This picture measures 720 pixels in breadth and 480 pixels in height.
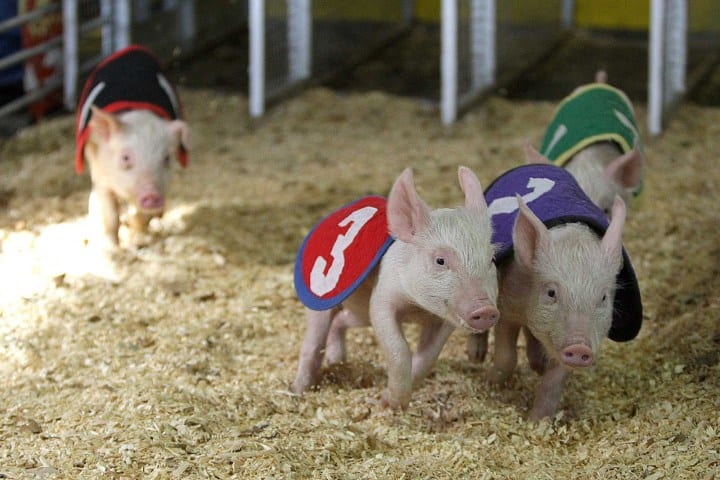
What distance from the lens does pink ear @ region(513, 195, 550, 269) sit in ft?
10.0

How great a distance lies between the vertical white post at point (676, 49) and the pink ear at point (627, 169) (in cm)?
297

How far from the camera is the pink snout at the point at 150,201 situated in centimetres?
475

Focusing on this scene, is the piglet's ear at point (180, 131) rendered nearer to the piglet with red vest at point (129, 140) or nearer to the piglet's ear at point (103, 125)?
the piglet with red vest at point (129, 140)

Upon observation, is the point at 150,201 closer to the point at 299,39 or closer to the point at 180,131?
the point at 180,131

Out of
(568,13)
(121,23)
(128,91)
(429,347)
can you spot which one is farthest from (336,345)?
(568,13)

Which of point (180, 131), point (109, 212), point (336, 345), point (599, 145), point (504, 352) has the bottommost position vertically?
point (109, 212)

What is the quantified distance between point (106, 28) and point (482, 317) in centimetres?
530

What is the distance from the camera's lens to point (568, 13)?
30.1 ft

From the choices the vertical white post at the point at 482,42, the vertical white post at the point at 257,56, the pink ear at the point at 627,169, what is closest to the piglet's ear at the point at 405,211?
the pink ear at the point at 627,169

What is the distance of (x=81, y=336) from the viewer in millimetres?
3941

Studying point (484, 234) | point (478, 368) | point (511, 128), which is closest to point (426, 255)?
point (484, 234)

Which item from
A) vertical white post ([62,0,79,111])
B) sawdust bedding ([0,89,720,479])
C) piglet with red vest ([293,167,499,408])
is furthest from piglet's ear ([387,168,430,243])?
vertical white post ([62,0,79,111])

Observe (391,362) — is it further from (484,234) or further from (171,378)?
(171,378)

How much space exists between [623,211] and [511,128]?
3843 mm
